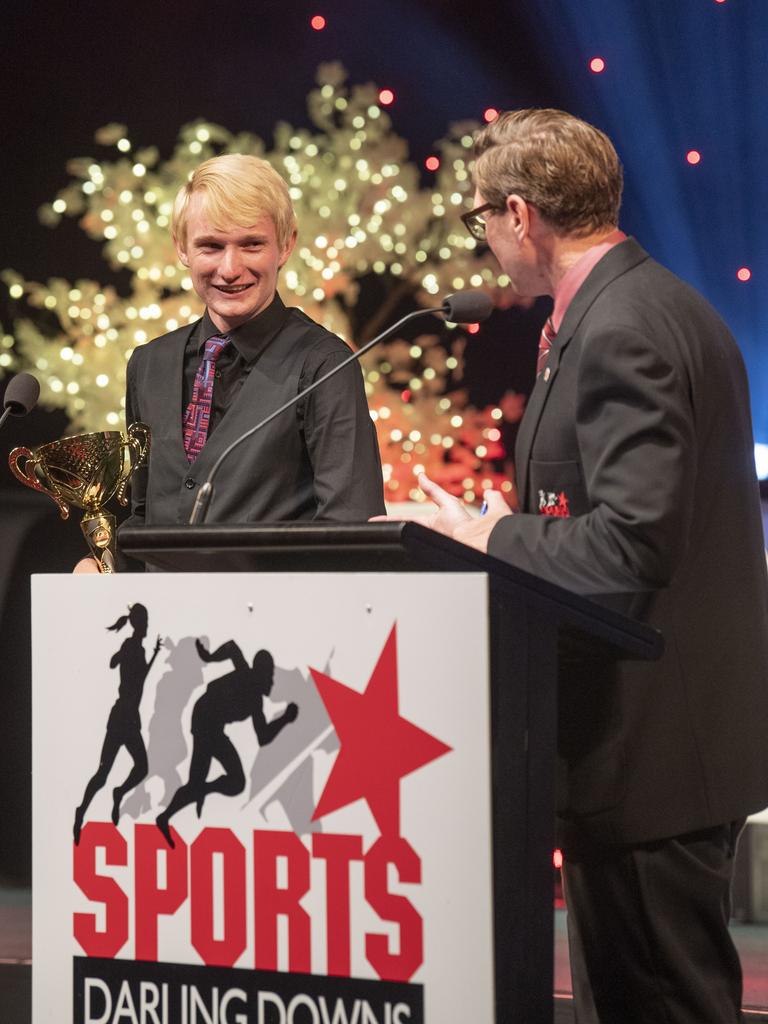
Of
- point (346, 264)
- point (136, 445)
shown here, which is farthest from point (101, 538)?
point (346, 264)

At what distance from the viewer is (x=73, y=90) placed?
212 inches

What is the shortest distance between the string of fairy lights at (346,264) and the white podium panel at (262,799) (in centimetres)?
371

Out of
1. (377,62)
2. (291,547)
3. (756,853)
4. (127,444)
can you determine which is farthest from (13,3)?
(291,547)

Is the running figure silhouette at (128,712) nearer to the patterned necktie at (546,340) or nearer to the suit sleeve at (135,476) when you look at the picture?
the patterned necktie at (546,340)

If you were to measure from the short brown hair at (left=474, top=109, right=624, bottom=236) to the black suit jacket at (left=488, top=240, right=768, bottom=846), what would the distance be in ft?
0.28

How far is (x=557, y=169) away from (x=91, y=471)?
0.90m

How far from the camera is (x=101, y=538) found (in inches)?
81.2

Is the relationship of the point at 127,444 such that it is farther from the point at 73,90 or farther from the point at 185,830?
the point at 73,90

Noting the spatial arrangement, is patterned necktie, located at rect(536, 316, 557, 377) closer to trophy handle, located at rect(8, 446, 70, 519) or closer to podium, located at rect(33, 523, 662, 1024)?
podium, located at rect(33, 523, 662, 1024)

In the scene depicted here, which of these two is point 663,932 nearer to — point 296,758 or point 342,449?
point 296,758

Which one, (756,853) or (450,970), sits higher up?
(450,970)

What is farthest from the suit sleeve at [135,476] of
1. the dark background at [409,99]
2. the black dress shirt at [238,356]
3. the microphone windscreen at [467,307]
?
the dark background at [409,99]

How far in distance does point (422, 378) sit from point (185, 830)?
3947 mm

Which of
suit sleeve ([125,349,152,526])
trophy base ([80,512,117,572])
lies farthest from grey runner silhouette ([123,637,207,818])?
suit sleeve ([125,349,152,526])
